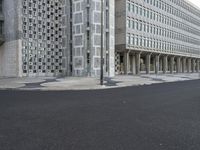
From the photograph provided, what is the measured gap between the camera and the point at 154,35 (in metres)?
62.8

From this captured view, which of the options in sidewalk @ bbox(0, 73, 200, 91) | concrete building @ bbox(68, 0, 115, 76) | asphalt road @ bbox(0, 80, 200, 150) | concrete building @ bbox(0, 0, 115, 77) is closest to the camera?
asphalt road @ bbox(0, 80, 200, 150)

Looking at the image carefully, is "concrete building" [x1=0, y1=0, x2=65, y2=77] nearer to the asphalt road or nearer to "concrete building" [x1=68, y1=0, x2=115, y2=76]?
"concrete building" [x1=68, y1=0, x2=115, y2=76]

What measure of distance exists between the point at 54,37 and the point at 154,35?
25.7 metres

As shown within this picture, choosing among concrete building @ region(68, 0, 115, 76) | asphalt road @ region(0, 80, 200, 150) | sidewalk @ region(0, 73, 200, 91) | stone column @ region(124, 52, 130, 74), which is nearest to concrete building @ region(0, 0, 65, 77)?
concrete building @ region(68, 0, 115, 76)

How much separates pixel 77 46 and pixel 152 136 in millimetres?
43017

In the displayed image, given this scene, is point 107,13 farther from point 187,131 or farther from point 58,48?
point 187,131

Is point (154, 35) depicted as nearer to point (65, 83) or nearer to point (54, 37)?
point (54, 37)

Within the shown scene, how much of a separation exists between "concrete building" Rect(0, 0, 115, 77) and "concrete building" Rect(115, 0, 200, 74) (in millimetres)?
4723

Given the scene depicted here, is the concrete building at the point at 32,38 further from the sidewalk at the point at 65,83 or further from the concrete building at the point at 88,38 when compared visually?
the sidewalk at the point at 65,83

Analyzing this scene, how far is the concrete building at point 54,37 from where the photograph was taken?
45375mm

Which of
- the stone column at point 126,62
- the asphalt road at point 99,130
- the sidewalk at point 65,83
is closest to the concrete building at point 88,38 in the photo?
→ the stone column at point 126,62

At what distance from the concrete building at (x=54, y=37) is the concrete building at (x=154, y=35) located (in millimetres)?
4723

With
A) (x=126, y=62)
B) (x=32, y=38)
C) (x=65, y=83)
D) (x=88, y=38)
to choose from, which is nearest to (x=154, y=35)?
(x=126, y=62)

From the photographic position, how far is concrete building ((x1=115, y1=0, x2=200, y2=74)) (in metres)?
54.4
